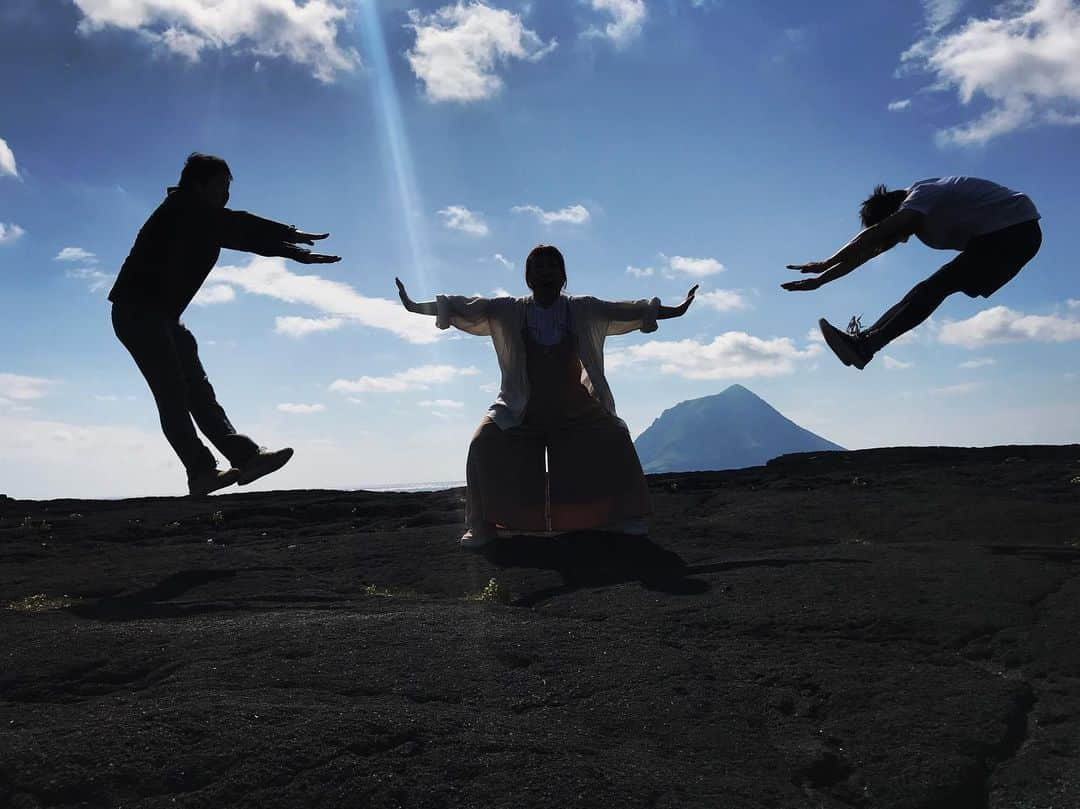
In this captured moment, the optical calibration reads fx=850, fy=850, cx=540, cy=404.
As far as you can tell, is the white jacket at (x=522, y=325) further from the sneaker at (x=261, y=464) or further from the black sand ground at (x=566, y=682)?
the sneaker at (x=261, y=464)

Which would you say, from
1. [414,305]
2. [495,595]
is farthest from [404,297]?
[495,595]

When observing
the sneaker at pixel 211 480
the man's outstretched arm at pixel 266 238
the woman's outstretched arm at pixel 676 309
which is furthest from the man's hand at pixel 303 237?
the woman's outstretched arm at pixel 676 309

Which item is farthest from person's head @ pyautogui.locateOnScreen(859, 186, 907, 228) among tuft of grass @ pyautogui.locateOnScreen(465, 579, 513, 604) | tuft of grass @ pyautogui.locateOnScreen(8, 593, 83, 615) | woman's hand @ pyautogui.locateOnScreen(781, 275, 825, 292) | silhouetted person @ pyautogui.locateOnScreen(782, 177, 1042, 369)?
tuft of grass @ pyautogui.locateOnScreen(8, 593, 83, 615)

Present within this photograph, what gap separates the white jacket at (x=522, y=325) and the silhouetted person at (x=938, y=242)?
2773mm

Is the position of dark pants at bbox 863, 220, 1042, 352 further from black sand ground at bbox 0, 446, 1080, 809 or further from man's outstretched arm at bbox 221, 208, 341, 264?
man's outstretched arm at bbox 221, 208, 341, 264

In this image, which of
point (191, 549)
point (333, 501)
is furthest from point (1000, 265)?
point (333, 501)

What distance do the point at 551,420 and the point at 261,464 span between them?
3488 mm

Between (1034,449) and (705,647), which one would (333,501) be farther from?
(1034,449)

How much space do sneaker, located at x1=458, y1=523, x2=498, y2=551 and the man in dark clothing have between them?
2.93 meters

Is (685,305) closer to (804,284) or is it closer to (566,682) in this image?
(804,284)

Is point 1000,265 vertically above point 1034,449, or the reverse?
point 1000,265

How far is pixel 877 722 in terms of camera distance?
10.7 ft

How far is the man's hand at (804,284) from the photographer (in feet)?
19.1

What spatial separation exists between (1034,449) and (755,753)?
14.2 meters
